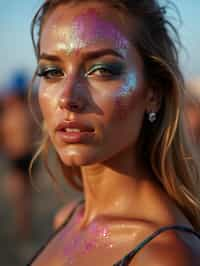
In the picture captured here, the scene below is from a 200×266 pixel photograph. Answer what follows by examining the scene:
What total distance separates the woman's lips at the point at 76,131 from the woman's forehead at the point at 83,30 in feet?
0.98

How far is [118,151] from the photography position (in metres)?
2.23

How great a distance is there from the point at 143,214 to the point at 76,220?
524 millimetres

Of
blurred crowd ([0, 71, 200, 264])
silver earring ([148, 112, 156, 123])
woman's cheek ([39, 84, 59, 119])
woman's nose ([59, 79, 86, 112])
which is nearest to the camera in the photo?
woman's nose ([59, 79, 86, 112])

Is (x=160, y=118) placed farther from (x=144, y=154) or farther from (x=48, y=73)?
(x=48, y=73)

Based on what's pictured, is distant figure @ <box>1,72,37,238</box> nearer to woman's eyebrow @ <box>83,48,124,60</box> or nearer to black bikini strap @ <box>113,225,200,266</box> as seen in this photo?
woman's eyebrow @ <box>83,48,124,60</box>

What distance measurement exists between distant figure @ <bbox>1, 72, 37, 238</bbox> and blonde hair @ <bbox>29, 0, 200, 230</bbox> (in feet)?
13.1

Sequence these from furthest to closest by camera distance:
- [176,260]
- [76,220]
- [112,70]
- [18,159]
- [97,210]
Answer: [18,159], [76,220], [97,210], [112,70], [176,260]

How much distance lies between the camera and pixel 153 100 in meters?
2.28

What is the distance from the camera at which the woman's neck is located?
2326 millimetres

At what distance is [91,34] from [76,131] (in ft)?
1.31

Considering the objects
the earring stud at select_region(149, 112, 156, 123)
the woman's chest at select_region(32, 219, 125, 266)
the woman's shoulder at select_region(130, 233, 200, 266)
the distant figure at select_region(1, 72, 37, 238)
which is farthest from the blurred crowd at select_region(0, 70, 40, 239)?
the woman's shoulder at select_region(130, 233, 200, 266)

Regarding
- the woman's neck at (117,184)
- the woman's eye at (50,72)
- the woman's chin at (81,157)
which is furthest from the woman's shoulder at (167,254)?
the woman's eye at (50,72)

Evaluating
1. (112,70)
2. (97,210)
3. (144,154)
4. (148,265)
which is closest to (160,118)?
(144,154)

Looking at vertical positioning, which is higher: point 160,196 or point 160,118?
point 160,118
